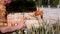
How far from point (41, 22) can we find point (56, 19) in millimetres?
163

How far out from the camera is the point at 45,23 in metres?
2.06

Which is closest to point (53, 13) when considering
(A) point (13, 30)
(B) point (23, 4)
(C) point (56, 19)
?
(C) point (56, 19)

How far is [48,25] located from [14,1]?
0.44 m

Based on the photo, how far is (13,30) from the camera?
202cm

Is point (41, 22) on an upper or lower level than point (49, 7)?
lower

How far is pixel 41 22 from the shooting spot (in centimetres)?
206

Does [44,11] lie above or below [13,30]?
above

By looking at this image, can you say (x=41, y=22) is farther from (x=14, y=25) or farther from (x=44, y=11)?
(x=14, y=25)

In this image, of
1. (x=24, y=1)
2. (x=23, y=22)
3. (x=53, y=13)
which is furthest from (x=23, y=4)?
(x=53, y=13)

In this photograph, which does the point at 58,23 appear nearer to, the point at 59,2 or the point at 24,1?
the point at 59,2

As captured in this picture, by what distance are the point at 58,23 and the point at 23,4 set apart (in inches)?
16.7

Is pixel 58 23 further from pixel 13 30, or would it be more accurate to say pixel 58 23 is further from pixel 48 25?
pixel 13 30

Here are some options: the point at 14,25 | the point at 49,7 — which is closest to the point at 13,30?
the point at 14,25

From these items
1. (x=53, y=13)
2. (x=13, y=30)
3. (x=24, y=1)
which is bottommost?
(x=13, y=30)
